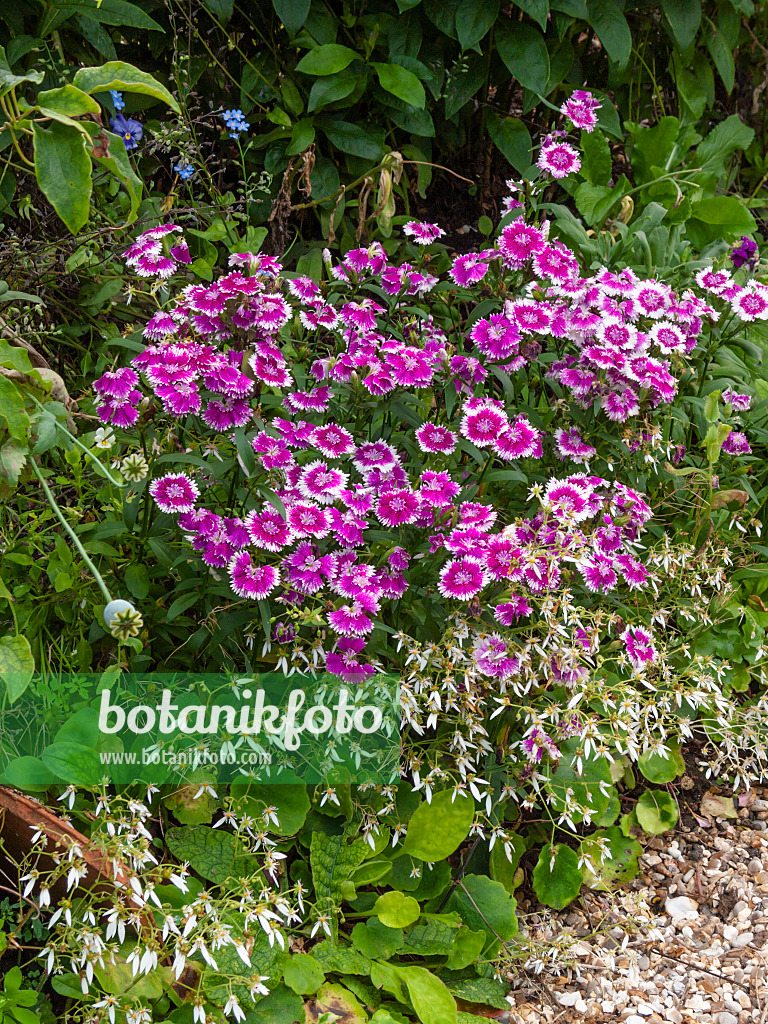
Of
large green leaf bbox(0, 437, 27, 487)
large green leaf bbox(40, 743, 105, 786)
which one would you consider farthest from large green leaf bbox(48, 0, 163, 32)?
large green leaf bbox(40, 743, 105, 786)

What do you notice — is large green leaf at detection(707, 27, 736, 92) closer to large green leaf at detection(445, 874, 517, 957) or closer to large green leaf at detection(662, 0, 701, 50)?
large green leaf at detection(662, 0, 701, 50)

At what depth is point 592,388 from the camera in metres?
2.07

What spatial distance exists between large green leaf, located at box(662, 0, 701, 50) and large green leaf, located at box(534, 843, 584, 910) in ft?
9.40

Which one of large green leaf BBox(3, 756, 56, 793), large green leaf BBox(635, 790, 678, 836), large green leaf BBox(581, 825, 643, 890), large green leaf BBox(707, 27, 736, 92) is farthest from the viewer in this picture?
large green leaf BBox(707, 27, 736, 92)

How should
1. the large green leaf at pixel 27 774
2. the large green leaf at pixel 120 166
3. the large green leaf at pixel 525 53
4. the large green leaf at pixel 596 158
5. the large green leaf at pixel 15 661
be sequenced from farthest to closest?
the large green leaf at pixel 596 158, the large green leaf at pixel 525 53, the large green leaf at pixel 27 774, the large green leaf at pixel 15 661, the large green leaf at pixel 120 166

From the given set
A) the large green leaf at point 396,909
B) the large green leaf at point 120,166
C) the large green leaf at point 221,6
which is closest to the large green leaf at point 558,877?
the large green leaf at point 396,909

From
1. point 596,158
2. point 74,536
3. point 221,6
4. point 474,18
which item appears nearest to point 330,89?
point 221,6

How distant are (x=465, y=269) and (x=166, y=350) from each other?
779 millimetres

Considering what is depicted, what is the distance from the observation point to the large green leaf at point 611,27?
125 inches

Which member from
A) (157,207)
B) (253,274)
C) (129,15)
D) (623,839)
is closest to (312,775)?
(623,839)

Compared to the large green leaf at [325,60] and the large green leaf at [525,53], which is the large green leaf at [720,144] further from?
the large green leaf at [325,60]

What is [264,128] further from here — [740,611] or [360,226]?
[740,611]

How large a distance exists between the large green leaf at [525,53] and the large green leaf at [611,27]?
0.21m

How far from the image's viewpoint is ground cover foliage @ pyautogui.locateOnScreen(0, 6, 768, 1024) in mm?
1585
